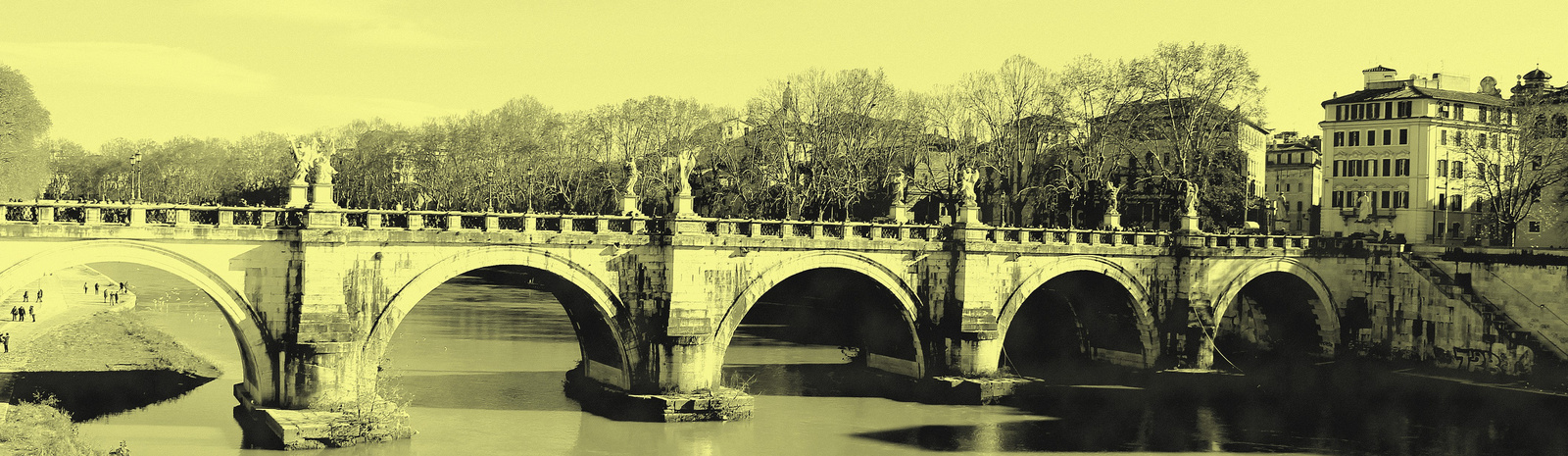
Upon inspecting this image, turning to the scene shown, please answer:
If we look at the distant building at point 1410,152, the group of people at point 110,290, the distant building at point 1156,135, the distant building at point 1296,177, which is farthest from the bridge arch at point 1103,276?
the distant building at point 1296,177

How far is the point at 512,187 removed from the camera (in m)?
65.4

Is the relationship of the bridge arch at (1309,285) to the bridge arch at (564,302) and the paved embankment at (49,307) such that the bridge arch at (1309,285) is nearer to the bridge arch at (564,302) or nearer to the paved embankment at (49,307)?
the bridge arch at (564,302)

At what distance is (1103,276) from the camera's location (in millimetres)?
42688

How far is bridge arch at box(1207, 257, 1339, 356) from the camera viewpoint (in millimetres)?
45094

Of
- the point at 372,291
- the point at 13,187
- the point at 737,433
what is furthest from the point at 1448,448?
the point at 13,187

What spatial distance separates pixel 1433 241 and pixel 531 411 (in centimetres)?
4857

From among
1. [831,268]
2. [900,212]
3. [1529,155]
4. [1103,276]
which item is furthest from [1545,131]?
[831,268]

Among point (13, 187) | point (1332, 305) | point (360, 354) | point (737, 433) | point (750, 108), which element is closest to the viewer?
point (360, 354)

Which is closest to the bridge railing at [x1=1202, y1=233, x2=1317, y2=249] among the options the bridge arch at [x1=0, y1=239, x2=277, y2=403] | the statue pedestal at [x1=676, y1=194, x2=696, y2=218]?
the statue pedestal at [x1=676, y1=194, x2=696, y2=218]

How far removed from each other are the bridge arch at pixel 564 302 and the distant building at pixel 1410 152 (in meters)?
45.4

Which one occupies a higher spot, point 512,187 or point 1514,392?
point 512,187

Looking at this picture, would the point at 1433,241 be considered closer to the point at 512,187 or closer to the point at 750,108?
the point at 750,108

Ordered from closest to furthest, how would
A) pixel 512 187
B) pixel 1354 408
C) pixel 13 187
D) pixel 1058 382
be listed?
pixel 1354 408 → pixel 1058 382 → pixel 13 187 → pixel 512 187

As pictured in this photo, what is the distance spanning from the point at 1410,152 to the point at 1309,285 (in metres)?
24.5
